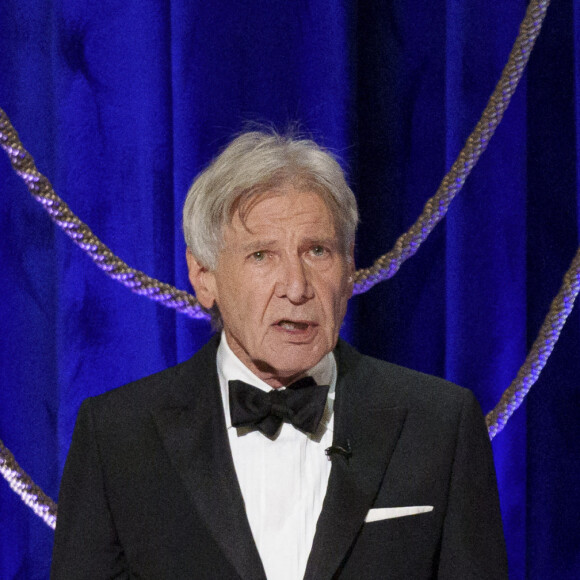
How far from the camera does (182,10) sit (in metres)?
1.77

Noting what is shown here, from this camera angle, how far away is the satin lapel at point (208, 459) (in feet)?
3.90

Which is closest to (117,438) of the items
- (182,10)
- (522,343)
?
(182,10)

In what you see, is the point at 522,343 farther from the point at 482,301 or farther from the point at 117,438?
the point at 117,438

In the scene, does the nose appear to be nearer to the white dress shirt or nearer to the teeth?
the teeth

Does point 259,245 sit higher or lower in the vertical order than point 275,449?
higher

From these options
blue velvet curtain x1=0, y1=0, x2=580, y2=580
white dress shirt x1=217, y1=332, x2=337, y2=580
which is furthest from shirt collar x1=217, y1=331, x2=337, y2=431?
blue velvet curtain x1=0, y1=0, x2=580, y2=580

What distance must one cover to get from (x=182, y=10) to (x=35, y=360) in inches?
29.8

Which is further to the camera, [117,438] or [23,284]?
[23,284]

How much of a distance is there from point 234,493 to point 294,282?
0.30 meters

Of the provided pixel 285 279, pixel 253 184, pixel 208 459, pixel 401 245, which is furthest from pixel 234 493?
pixel 401 245

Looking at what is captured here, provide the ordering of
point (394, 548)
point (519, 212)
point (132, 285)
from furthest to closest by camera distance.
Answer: point (519, 212) < point (132, 285) < point (394, 548)

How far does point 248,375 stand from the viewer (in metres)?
1.30

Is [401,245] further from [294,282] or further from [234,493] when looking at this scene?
[234,493]

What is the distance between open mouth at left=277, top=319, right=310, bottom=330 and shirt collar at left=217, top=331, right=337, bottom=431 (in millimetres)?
104
